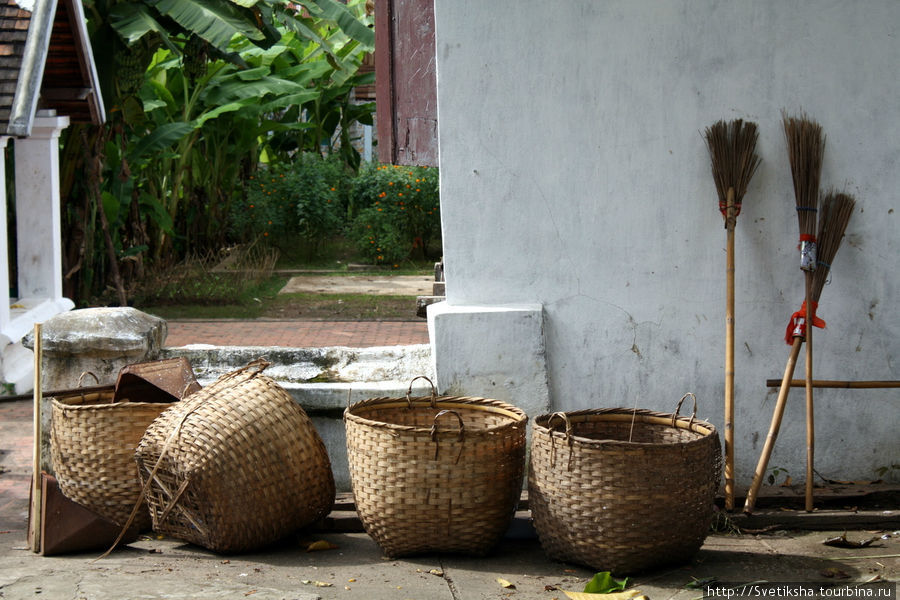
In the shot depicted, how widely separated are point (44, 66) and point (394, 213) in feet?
25.3

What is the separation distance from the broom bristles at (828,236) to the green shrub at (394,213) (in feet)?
36.1

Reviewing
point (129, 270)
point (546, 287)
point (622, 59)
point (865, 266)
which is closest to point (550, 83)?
point (622, 59)

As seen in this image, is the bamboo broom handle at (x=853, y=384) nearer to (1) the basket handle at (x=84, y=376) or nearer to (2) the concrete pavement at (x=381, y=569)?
(2) the concrete pavement at (x=381, y=569)

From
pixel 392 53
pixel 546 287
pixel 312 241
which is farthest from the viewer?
pixel 312 241

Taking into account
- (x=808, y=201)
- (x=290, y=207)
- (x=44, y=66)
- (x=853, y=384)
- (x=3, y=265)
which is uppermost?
(x=44, y=66)

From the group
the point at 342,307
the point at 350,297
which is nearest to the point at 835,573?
the point at 342,307

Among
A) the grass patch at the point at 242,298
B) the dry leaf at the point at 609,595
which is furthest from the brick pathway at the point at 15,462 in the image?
the grass patch at the point at 242,298

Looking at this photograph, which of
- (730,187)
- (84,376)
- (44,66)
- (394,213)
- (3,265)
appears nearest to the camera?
(730,187)

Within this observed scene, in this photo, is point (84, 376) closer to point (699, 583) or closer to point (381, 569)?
point (381, 569)

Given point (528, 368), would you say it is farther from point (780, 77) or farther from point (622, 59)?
point (780, 77)

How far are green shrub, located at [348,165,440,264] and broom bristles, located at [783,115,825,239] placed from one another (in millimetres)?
10965

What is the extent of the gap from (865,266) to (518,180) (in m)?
1.73

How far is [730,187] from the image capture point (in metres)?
4.39

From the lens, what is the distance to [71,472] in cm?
435
